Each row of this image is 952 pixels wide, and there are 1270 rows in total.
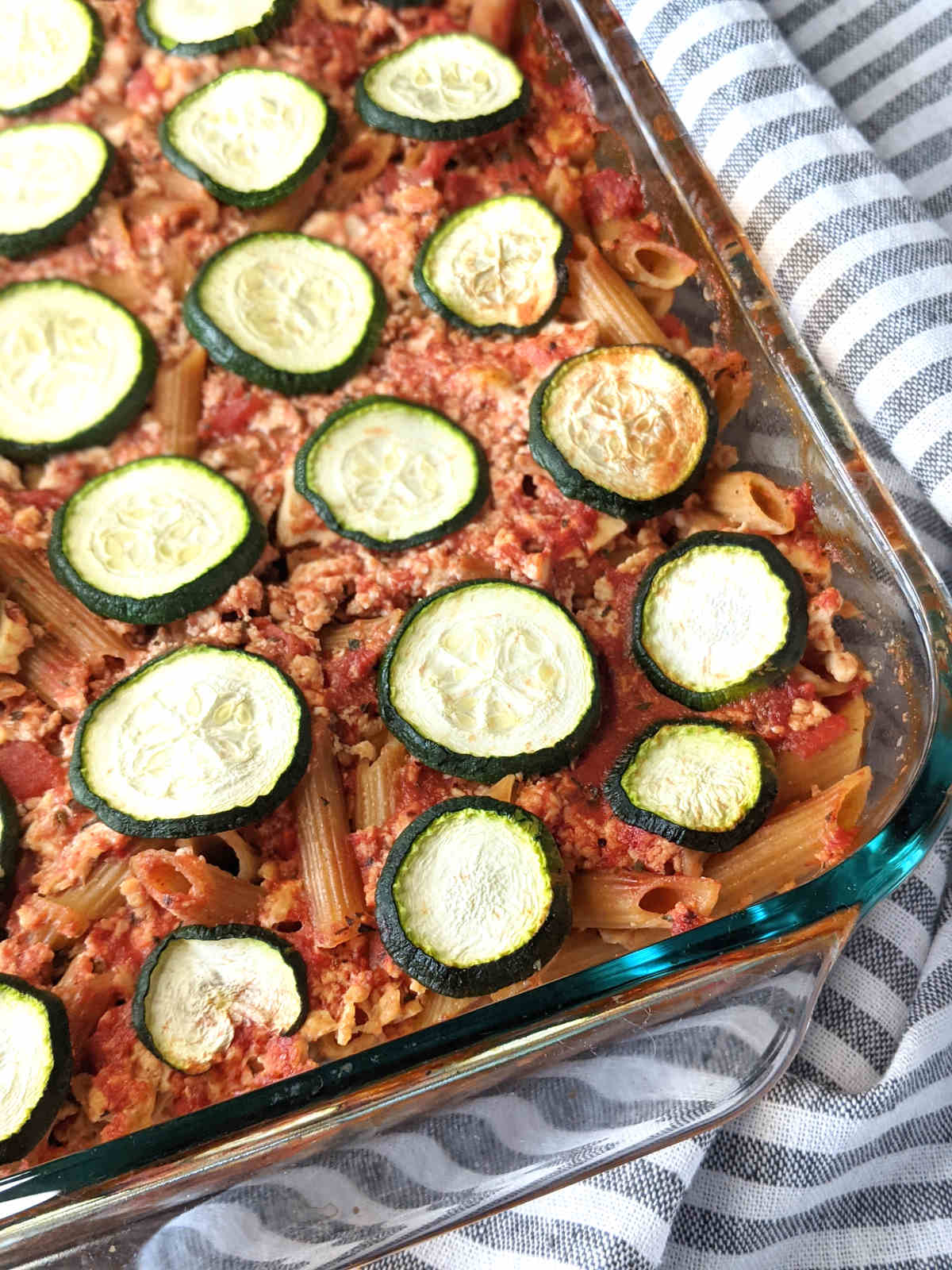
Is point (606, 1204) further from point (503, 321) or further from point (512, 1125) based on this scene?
point (503, 321)

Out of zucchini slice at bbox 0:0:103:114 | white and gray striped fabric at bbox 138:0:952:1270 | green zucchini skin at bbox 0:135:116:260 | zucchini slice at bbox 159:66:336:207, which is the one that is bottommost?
white and gray striped fabric at bbox 138:0:952:1270

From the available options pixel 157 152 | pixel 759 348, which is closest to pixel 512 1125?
pixel 759 348

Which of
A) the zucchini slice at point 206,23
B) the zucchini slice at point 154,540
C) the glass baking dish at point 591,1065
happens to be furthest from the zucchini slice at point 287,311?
the glass baking dish at point 591,1065

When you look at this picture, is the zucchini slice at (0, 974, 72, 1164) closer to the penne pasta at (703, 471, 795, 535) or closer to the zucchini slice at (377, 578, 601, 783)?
the zucchini slice at (377, 578, 601, 783)

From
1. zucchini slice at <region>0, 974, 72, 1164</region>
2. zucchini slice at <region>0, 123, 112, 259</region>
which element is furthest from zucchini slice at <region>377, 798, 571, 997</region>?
zucchini slice at <region>0, 123, 112, 259</region>

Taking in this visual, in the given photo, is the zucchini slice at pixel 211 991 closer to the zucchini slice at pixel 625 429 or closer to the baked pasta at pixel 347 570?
the baked pasta at pixel 347 570

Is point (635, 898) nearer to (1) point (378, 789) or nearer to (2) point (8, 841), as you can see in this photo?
(1) point (378, 789)

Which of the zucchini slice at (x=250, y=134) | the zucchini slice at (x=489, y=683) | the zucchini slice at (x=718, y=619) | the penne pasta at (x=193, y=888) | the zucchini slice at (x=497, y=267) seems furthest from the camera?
the zucchini slice at (x=250, y=134)
